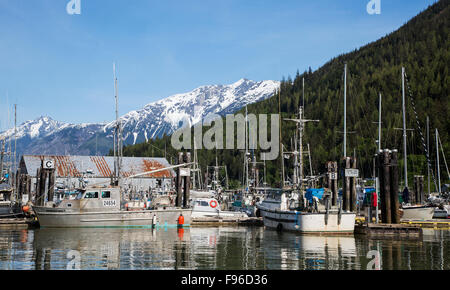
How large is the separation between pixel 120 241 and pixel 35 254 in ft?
21.1

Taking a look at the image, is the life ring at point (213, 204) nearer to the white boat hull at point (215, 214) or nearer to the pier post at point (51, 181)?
the white boat hull at point (215, 214)

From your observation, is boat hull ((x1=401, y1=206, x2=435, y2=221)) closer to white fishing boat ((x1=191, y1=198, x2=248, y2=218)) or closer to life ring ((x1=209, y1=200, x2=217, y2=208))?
white fishing boat ((x1=191, y1=198, x2=248, y2=218))

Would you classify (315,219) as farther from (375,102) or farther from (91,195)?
(375,102)

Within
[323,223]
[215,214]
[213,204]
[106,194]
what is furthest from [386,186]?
[213,204]

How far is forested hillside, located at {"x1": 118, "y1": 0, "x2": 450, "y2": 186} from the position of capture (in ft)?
322

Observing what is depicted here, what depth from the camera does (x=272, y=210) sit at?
37.2m

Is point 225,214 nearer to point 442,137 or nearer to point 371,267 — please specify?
point 371,267

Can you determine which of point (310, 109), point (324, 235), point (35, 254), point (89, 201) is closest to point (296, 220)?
point (324, 235)

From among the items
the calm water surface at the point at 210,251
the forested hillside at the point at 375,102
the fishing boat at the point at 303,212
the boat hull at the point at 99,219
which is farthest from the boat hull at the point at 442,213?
the boat hull at the point at 99,219

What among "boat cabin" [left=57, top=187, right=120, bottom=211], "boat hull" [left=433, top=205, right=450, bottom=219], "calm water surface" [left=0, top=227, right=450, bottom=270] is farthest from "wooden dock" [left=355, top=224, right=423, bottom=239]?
"boat hull" [left=433, top=205, right=450, bottom=219]

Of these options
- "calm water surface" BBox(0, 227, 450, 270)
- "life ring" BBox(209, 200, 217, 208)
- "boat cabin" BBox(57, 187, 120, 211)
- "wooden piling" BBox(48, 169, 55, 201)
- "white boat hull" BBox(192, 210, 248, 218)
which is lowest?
"white boat hull" BBox(192, 210, 248, 218)

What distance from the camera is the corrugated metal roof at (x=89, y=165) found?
79.3m

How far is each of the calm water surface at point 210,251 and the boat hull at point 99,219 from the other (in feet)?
8.43

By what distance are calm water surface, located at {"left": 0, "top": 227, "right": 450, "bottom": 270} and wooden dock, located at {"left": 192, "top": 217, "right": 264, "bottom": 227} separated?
8.63 m
